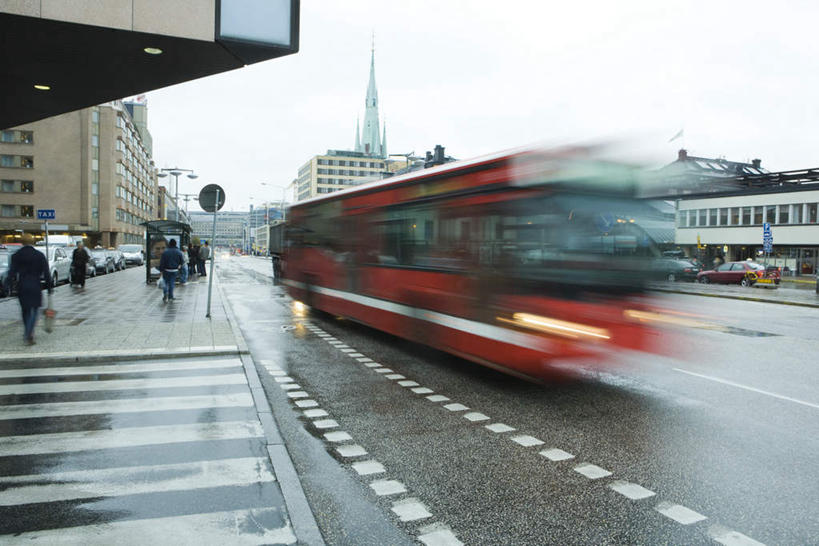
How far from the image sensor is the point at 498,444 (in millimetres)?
5367

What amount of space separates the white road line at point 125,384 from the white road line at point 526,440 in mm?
3884

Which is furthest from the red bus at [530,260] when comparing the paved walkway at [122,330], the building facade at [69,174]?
the building facade at [69,174]

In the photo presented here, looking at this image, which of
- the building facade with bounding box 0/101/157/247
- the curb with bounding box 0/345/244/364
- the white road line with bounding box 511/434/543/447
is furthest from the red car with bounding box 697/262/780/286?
the building facade with bounding box 0/101/157/247

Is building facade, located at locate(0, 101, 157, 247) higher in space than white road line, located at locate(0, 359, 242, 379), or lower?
higher

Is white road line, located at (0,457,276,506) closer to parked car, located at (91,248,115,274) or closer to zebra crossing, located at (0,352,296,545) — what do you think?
zebra crossing, located at (0,352,296,545)

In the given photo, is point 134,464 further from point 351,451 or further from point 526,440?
point 526,440

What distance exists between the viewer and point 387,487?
4.37m

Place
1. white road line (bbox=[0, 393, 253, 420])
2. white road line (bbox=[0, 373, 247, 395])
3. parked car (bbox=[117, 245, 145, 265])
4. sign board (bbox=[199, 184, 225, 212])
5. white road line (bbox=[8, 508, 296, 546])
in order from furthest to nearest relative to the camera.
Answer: parked car (bbox=[117, 245, 145, 265])
sign board (bbox=[199, 184, 225, 212])
white road line (bbox=[0, 373, 247, 395])
white road line (bbox=[0, 393, 253, 420])
white road line (bbox=[8, 508, 296, 546])

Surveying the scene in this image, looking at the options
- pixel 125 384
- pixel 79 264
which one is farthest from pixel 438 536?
pixel 79 264

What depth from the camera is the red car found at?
109ft

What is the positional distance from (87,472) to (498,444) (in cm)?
349

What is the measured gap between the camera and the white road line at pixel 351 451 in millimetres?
5062

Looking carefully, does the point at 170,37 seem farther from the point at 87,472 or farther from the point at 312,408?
the point at 87,472

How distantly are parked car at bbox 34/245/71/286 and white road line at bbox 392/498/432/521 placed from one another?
24665 millimetres
